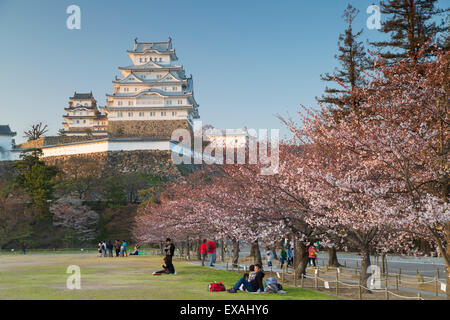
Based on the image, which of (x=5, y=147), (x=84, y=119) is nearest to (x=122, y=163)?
(x=5, y=147)

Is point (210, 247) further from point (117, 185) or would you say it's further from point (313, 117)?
point (117, 185)

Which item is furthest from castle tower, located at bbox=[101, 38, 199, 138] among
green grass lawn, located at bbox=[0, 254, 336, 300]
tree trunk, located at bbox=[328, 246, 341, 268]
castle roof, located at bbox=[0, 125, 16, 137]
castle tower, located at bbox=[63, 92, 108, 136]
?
green grass lawn, located at bbox=[0, 254, 336, 300]

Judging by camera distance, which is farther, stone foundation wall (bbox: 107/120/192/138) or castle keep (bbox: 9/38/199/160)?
stone foundation wall (bbox: 107/120/192/138)

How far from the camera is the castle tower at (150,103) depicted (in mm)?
70312

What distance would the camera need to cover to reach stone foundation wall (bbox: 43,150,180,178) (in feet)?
199

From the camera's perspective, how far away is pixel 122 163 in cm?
6188

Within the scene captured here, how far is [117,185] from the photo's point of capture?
56.0m

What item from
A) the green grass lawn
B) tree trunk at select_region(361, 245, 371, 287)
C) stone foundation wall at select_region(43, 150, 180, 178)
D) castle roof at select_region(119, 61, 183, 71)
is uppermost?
castle roof at select_region(119, 61, 183, 71)

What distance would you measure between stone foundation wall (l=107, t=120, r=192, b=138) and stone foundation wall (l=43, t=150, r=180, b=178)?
7690 mm

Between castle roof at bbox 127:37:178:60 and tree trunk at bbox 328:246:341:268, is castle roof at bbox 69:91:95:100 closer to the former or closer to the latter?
castle roof at bbox 127:37:178:60

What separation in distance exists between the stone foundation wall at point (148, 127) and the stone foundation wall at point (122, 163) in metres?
7.69

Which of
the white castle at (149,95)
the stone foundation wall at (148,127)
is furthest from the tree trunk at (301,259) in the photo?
the stone foundation wall at (148,127)

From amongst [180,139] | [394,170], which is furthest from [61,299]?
[180,139]

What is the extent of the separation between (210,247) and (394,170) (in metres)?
13.7
